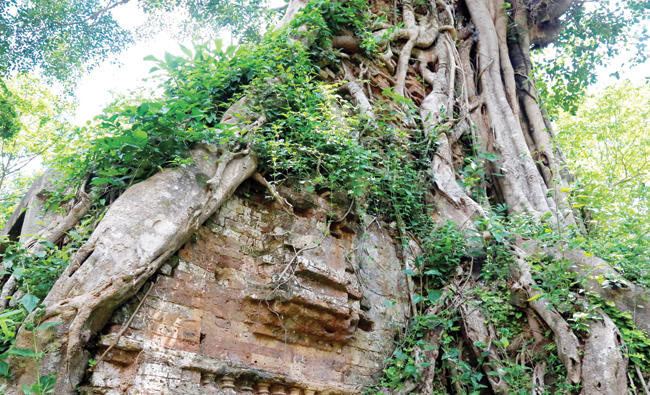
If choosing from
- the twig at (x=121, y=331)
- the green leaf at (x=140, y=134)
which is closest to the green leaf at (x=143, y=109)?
the green leaf at (x=140, y=134)

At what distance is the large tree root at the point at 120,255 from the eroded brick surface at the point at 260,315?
0.13 metres

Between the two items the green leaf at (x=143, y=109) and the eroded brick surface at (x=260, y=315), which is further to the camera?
the green leaf at (x=143, y=109)

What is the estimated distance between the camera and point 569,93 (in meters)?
7.88

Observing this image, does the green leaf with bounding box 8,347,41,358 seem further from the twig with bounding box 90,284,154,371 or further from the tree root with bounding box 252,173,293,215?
the tree root with bounding box 252,173,293,215

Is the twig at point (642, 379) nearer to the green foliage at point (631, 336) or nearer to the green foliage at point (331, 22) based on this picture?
the green foliage at point (631, 336)

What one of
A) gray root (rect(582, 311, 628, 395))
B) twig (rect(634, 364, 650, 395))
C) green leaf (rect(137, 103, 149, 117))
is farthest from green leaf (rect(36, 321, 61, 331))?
twig (rect(634, 364, 650, 395))

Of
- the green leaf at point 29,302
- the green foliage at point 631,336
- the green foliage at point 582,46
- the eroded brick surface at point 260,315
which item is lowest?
the green leaf at point 29,302

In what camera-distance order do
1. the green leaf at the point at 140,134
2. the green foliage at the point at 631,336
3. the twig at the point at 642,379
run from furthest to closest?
the green foliage at the point at 631,336 → the twig at the point at 642,379 → the green leaf at the point at 140,134

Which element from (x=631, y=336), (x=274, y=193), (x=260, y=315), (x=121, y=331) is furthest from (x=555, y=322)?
(x=121, y=331)

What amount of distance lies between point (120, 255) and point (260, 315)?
3.28 feet

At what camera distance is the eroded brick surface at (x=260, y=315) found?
250cm

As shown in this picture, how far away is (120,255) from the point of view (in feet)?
8.20

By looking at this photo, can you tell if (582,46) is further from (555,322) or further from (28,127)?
(28,127)

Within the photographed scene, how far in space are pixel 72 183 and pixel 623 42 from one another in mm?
7853
